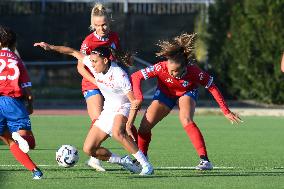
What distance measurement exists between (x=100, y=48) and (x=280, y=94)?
61.8 ft

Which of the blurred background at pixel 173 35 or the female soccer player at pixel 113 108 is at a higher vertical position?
the female soccer player at pixel 113 108

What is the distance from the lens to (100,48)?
1194cm

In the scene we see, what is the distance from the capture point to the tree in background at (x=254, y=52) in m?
30.2

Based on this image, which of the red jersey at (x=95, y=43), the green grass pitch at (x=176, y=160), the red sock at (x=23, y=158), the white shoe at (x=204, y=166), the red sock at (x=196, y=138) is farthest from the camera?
the red jersey at (x=95, y=43)

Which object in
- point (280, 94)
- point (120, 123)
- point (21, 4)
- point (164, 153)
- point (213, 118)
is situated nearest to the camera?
point (120, 123)

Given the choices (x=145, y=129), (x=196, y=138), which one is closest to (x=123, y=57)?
(x=145, y=129)

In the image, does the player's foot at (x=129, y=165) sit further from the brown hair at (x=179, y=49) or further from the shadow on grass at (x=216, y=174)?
the brown hair at (x=179, y=49)

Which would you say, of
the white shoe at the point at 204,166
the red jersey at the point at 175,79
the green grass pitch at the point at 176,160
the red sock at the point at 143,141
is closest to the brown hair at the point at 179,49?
the red jersey at the point at 175,79

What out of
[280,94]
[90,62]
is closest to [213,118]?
[280,94]

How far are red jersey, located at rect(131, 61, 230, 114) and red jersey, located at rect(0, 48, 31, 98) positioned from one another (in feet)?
5.15

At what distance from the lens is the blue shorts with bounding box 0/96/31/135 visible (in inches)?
460

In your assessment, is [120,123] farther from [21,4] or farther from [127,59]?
[21,4]

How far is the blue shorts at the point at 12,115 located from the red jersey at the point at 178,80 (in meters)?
1.58

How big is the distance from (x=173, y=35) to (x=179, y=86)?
733 inches
